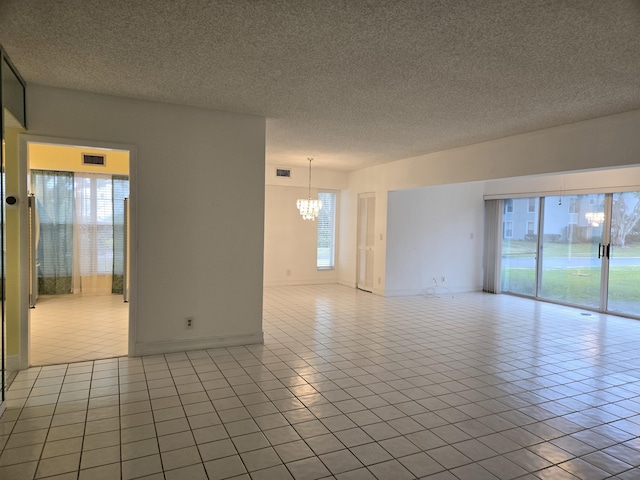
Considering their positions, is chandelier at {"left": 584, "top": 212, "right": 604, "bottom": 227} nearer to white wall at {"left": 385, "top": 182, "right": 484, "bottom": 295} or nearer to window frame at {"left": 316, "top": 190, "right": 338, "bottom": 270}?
white wall at {"left": 385, "top": 182, "right": 484, "bottom": 295}

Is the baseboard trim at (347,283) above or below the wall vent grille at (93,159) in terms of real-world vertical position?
below

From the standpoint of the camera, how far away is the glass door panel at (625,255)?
6453 mm

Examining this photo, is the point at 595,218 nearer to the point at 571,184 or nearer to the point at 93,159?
the point at 571,184

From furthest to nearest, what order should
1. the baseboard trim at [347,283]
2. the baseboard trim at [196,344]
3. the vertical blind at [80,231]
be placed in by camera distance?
the baseboard trim at [347,283] → the vertical blind at [80,231] → the baseboard trim at [196,344]

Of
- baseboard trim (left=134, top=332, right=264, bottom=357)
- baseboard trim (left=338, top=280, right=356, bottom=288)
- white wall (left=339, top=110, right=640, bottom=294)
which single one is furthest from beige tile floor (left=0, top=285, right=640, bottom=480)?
baseboard trim (left=338, top=280, right=356, bottom=288)

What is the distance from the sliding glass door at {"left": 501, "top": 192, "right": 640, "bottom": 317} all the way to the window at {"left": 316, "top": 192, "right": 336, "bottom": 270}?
375 cm

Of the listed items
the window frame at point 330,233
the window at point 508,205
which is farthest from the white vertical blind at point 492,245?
the window frame at point 330,233

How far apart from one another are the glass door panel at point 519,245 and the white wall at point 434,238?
1.69 ft

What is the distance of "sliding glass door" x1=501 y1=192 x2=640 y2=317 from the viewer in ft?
21.5

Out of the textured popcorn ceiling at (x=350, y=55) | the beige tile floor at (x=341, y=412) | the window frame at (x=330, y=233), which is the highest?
the textured popcorn ceiling at (x=350, y=55)

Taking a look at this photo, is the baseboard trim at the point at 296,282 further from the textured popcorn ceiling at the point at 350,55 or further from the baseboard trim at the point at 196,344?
the textured popcorn ceiling at the point at 350,55

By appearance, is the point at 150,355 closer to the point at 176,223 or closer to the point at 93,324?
the point at 176,223

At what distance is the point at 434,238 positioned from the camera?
8445 mm

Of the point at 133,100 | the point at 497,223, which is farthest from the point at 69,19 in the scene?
the point at 497,223
